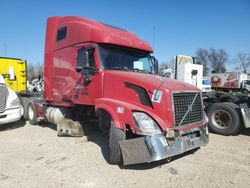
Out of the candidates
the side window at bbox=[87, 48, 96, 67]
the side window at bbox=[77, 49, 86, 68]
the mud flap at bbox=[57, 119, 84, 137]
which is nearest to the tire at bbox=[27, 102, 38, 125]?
the mud flap at bbox=[57, 119, 84, 137]

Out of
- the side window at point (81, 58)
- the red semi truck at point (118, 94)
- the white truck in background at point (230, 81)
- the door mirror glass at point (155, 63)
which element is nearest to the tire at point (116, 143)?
the red semi truck at point (118, 94)

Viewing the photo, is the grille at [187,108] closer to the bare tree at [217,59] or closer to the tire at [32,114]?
the tire at [32,114]

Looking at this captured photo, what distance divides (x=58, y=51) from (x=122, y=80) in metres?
3.27

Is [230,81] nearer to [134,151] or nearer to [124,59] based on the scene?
[124,59]

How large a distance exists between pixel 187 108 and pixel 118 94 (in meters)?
1.53

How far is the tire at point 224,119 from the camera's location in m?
8.10

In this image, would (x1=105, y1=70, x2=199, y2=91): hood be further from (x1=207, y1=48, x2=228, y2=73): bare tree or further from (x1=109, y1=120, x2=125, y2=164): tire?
(x1=207, y1=48, x2=228, y2=73): bare tree

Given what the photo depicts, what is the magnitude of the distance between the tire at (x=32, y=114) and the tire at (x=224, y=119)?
21.2ft

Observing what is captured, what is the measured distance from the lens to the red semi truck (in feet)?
16.7

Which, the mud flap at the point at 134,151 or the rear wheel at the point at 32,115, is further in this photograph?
the rear wheel at the point at 32,115

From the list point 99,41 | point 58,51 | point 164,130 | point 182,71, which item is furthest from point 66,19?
point 182,71

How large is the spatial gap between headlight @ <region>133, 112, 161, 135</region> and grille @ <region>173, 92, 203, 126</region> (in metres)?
0.51

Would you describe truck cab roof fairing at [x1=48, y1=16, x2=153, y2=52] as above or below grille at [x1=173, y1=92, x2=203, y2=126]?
above

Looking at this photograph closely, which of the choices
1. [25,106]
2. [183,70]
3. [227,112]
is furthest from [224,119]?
[25,106]
